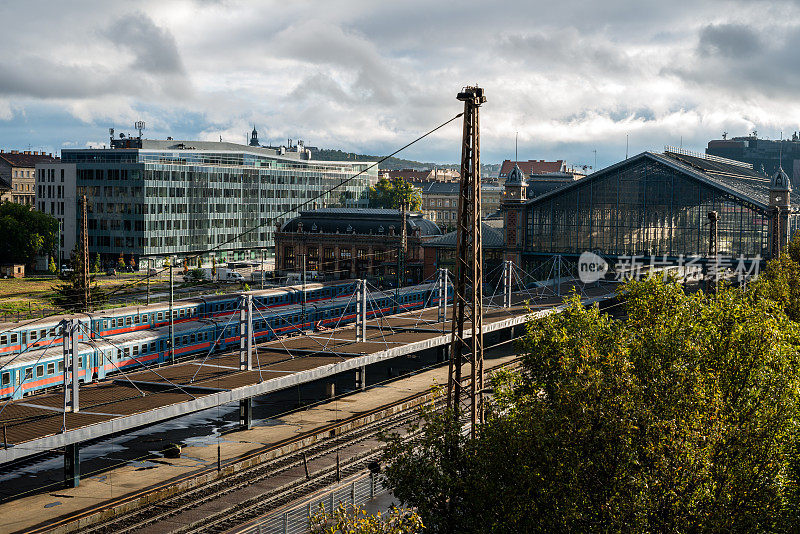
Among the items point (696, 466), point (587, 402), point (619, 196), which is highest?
point (619, 196)

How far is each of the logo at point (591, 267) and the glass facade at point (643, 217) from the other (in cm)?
102

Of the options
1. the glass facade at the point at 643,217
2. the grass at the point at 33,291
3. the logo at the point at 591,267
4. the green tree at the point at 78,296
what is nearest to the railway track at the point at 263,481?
the green tree at the point at 78,296

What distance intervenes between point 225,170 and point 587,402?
130 m

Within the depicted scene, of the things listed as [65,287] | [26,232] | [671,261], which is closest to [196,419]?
[65,287]

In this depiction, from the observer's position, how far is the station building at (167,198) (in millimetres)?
132875

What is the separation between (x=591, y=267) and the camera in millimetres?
107875

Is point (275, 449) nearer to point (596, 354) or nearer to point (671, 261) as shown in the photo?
point (596, 354)

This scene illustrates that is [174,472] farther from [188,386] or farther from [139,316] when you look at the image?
[139,316]

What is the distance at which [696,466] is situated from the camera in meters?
22.3

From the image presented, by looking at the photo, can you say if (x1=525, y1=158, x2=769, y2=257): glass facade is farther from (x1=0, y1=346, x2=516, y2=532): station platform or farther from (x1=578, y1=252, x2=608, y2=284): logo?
(x1=0, y1=346, x2=516, y2=532): station platform

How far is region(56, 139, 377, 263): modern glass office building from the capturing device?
13288 cm

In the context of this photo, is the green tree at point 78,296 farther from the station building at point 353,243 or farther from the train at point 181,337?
the station building at point 353,243

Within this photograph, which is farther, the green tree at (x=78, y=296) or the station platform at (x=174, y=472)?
the green tree at (x=78, y=296)

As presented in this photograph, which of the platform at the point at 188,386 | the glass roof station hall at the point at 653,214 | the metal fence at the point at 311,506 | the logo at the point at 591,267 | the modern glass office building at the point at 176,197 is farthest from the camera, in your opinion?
the modern glass office building at the point at 176,197
